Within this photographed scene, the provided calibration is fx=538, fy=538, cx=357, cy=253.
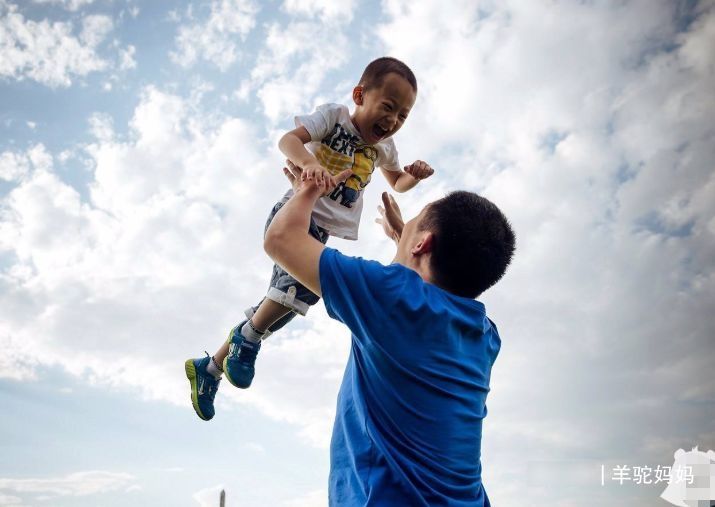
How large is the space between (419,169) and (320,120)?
2.68 feet

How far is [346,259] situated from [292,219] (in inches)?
13.7

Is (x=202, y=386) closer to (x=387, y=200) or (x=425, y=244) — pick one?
(x=387, y=200)

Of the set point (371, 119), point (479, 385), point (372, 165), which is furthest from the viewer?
point (372, 165)

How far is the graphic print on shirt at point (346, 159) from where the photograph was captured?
156 inches

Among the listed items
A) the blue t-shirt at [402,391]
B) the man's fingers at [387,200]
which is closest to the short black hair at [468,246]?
the blue t-shirt at [402,391]

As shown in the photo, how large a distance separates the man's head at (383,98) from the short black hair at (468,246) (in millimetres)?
1492

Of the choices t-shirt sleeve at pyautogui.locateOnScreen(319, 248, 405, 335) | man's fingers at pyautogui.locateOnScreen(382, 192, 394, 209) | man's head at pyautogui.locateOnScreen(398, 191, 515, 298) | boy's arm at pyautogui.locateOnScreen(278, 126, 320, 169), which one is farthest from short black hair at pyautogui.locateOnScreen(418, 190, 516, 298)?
boy's arm at pyautogui.locateOnScreen(278, 126, 320, 169)

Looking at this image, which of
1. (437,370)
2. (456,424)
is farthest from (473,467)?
(437,370)

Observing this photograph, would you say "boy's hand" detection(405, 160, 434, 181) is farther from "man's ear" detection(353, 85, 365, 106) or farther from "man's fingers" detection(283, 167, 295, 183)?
"man's fingers" detection(283, 167, 295, 183)

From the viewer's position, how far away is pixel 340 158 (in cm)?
399

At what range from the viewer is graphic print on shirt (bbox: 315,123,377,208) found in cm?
396

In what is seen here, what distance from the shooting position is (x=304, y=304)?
3.97 meters

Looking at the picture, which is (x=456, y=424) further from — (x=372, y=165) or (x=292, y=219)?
(x=372, y=165)

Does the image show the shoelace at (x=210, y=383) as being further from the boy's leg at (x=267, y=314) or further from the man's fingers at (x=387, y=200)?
the man's fingers at (x=387, y=200)
